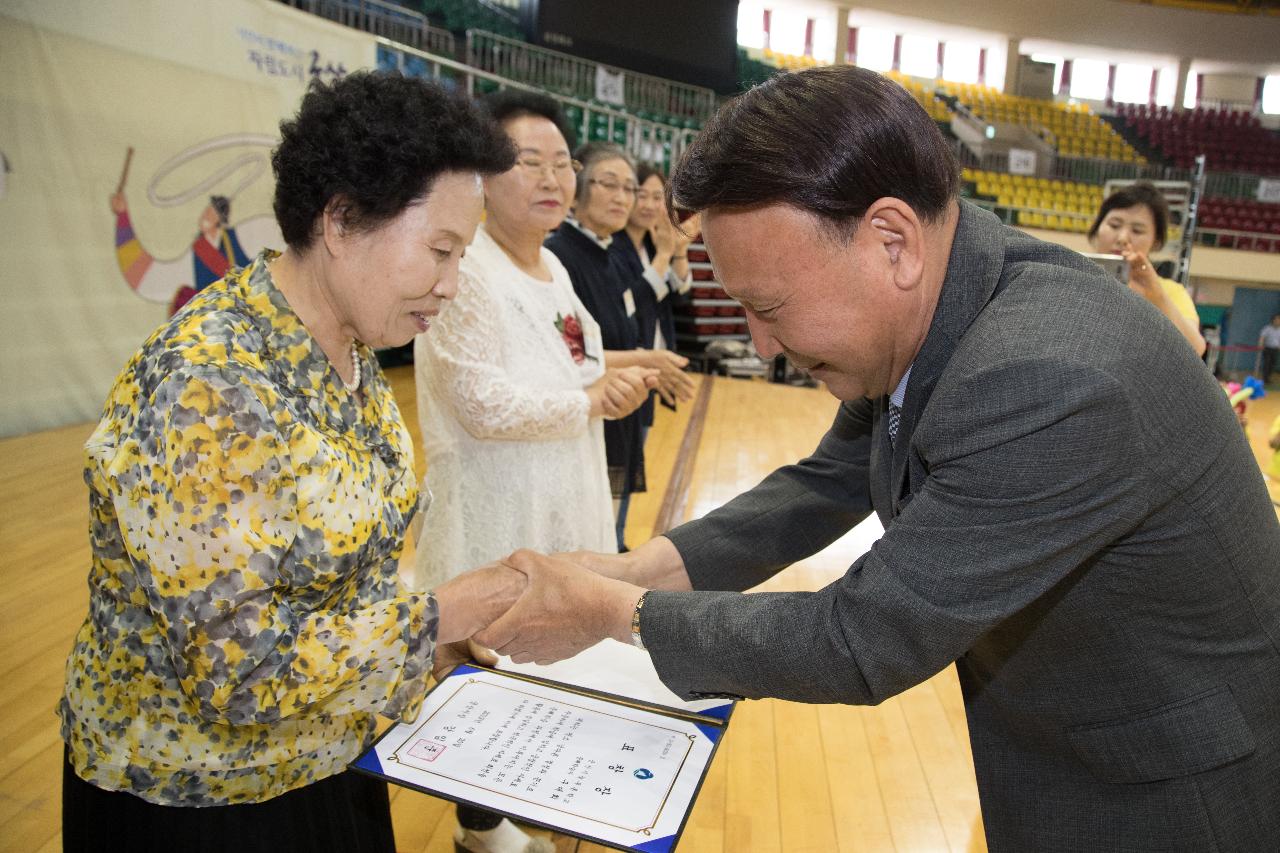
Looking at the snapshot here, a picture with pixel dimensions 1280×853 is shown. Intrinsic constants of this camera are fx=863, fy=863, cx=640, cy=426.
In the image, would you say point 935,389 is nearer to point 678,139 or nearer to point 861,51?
point 678,139

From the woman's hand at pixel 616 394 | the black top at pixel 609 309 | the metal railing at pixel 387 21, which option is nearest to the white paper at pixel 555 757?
the woman's hand at pixel 616 394

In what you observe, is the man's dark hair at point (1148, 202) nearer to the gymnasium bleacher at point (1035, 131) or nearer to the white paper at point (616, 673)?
the white paper at point (616, 673)

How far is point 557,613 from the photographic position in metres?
1.16

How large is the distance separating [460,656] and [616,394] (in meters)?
0.88

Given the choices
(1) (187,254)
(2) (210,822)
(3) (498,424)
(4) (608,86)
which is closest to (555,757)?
(2) (210,822)

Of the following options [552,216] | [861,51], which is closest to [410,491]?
[552,216]

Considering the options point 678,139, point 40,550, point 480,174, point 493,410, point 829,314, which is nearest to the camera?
point 829,314

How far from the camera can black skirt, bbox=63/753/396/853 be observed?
1.10 metres

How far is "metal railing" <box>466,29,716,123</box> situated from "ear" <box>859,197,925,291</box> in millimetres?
9400

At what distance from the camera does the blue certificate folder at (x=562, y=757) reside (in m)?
0.89

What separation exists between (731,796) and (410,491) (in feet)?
5.16

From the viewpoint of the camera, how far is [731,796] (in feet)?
7.78

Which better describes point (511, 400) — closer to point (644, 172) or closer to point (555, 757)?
point (555, 757)

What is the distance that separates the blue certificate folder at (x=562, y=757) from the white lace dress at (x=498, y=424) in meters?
0.76
